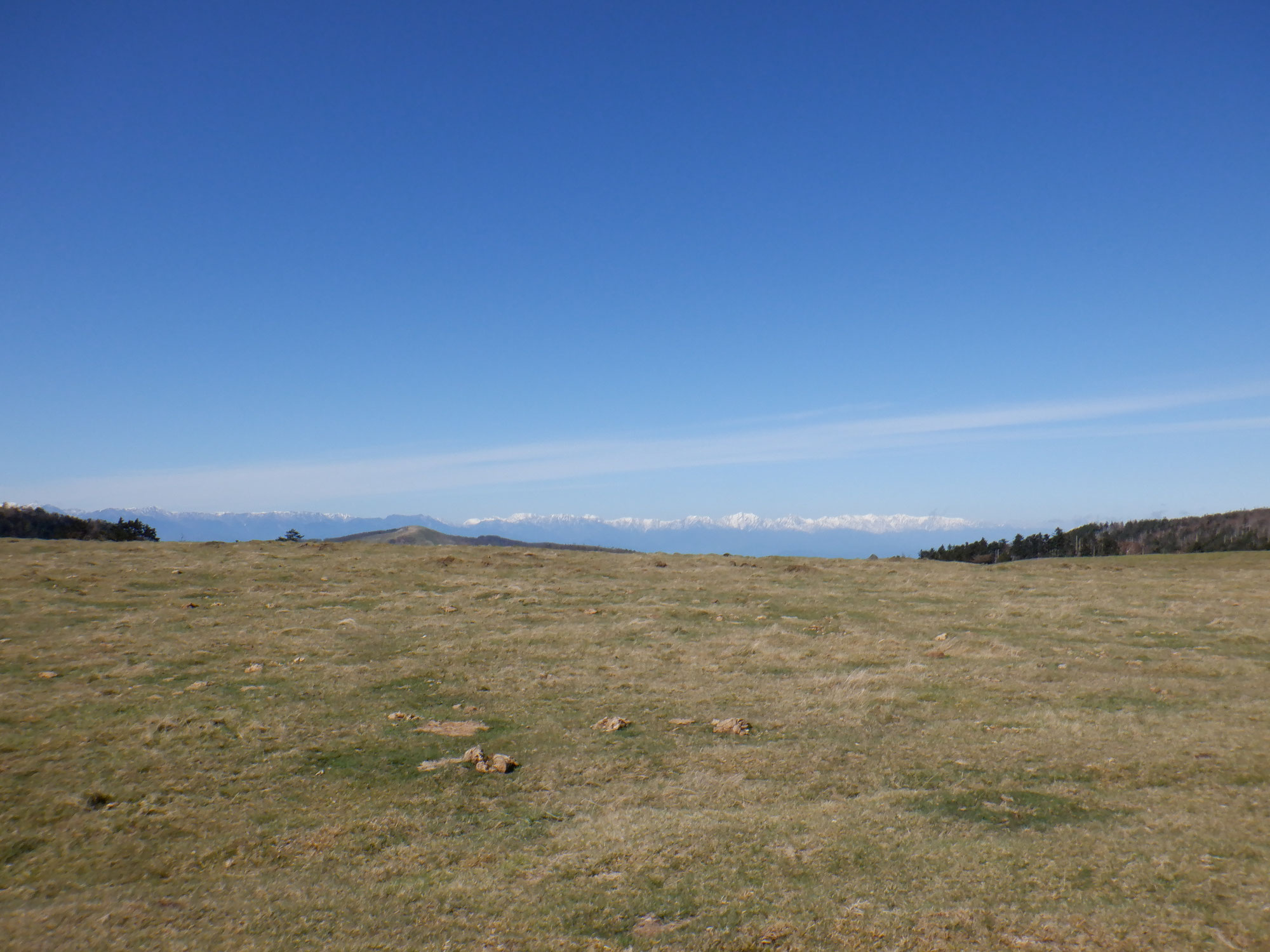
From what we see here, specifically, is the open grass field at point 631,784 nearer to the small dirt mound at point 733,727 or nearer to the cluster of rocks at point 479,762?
the cluster of rocks at point 479,762

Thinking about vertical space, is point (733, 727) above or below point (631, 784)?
above

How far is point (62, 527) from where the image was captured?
56750 millimetres

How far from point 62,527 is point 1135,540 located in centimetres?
12240

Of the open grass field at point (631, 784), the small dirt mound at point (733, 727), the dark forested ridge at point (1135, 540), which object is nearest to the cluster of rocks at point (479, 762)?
the open grass field at point (631, 784)

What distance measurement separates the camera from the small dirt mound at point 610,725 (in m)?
11.3

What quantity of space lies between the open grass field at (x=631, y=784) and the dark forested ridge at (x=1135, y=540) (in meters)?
57.5

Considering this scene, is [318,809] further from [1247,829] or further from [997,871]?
[1247,829]

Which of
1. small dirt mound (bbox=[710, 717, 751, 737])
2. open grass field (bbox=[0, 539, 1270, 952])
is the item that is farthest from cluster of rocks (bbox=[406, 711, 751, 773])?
open grass field (bbox=[0, 539, 1270, 952])

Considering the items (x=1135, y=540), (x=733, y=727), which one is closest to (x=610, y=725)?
(x=733, y=727)

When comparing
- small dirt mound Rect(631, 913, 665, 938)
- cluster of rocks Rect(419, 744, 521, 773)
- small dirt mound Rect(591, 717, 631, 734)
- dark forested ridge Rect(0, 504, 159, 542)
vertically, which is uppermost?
dark forested ridge Rect(0, 504, 159, 542)

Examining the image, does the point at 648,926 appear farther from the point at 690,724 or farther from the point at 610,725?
the point at 690,724

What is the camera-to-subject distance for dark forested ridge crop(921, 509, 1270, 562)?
78.6 m

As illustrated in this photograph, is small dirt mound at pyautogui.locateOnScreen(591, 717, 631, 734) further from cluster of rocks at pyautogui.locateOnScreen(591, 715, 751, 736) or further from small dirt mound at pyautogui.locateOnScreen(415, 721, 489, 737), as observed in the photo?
small dirt mound at pyautogui.locateOnScreen(415, 721, 489, 737)

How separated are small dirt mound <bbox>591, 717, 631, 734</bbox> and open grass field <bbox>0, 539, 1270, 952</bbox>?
355 millimetres
